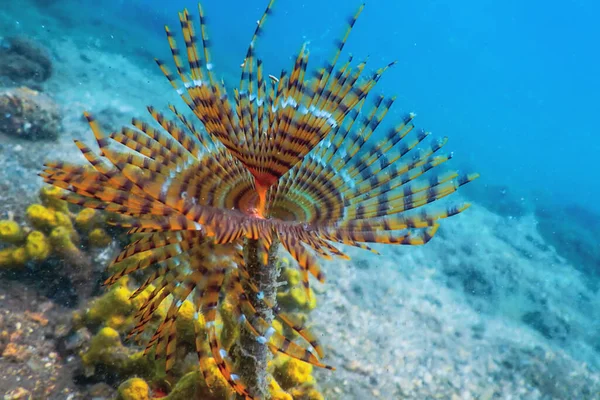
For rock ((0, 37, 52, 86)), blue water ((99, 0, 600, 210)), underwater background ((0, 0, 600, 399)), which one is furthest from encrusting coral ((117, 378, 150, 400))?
blue water ((99, 0, 600, 210))

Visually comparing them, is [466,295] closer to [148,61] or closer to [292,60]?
[292,60]

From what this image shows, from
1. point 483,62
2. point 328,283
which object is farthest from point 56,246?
point 483,62

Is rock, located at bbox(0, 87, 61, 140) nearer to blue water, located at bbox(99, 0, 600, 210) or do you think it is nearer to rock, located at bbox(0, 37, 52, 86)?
rock, located at bbox(0, 37, 52, 86)

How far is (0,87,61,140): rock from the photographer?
7.76m

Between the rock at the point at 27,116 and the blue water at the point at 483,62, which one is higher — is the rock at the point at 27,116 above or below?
below

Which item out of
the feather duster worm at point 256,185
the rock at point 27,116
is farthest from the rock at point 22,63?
the feather duster worm at point 256,185

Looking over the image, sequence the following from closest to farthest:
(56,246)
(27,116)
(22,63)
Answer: (56,246), (27,116), (22,63)

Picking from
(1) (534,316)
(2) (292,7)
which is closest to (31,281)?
(1) (534,316)

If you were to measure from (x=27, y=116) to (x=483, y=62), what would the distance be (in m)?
128

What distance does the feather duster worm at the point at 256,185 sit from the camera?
1716 mm

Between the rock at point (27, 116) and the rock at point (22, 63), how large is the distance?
166 inches

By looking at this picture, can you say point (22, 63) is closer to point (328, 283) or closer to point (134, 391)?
point (328, 283)

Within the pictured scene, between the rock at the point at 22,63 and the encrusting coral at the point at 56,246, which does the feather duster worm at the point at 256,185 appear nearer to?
the encrusting coral at the point at 56,246

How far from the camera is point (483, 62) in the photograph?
114m
